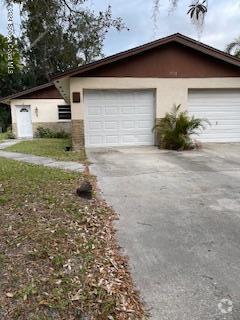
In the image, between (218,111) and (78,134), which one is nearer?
(78,134)

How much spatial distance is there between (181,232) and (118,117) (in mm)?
9344

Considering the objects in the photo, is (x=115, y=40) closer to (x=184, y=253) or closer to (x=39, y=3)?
(x=39, y=3)

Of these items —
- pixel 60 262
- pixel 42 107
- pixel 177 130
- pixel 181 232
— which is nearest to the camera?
pixel 60 262

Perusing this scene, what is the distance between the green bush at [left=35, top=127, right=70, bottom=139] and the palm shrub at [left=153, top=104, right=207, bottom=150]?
9.94 m

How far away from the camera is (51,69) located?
3262cm

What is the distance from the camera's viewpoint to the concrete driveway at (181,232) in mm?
3066

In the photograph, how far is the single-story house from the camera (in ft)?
42.8

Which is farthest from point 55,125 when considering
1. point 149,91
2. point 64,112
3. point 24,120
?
point 149,91

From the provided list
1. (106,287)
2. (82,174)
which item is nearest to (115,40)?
(82,174)

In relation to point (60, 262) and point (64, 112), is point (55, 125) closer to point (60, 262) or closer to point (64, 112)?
point (64, 112)

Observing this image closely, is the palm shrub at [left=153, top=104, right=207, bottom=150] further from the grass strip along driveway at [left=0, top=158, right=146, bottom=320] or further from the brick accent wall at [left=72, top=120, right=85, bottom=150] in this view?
the grass strip along driveway at [left=0, top=158, right=146, bottom=320]

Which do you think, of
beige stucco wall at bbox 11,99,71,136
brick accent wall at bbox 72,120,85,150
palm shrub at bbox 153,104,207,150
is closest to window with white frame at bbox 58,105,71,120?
beige stucco wall at bbox 11,99,71,136

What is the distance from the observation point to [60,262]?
347 centimetres

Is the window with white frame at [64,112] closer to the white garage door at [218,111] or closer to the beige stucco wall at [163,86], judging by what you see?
the beige stucco wall at [163,86]
